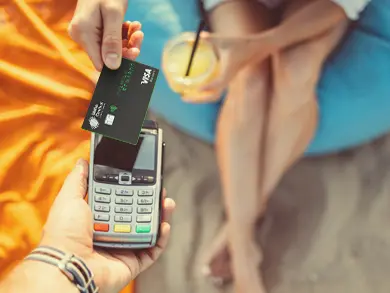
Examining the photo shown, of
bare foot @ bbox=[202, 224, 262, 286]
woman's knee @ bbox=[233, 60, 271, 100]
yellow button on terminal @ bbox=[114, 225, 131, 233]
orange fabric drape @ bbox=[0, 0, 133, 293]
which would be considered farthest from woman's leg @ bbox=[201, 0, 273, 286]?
yellow button on terminal @ bbox=[114, 225, 131, 233]

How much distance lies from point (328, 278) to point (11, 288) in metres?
0.76

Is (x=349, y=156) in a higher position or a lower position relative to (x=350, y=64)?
lower

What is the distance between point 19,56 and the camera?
2.80ft

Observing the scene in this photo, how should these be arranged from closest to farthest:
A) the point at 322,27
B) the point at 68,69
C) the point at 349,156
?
1. the point at 68,69
2. the point at 322,27
3. the point at 349,156

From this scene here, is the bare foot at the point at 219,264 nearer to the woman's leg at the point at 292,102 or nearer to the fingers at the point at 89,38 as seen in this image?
the woman's leg at the point at 292,102

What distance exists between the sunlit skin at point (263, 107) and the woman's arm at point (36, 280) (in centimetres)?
51

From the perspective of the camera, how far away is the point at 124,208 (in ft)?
2.31

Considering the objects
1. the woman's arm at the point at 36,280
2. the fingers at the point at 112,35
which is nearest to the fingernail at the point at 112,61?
the fingers at the point at 112,35

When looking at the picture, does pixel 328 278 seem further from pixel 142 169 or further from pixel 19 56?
pixel 19 56

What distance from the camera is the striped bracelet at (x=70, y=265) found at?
0.61 m

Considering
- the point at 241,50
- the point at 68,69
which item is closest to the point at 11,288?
the point at 68,69

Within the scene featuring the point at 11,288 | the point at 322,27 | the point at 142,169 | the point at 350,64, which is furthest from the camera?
the point at 350,64

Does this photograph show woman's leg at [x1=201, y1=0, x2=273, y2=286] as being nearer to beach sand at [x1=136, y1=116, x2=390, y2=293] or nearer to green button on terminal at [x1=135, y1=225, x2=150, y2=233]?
beach sand at [x1=136, y1=116, x2=390, y2=293]

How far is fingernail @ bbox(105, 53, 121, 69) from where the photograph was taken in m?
0.68
